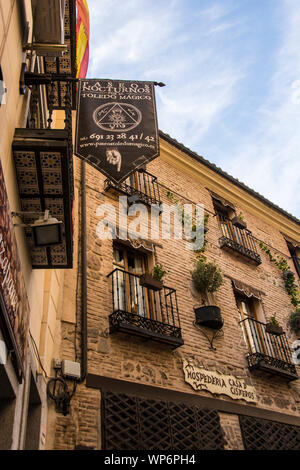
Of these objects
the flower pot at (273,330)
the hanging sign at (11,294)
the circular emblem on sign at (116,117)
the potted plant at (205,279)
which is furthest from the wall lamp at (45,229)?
the flower pot at (273,330)

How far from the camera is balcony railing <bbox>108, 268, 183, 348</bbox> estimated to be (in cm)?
739

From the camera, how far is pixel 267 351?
9758mm

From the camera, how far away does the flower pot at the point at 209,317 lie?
28.8 feet

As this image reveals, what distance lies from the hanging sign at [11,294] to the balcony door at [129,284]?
11.2ft

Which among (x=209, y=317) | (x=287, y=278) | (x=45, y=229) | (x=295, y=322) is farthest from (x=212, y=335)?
(x=45, y=229)

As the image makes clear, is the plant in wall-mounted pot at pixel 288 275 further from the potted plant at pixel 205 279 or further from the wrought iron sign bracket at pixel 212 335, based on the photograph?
the wrought iron sign bracket at pixel 212 335

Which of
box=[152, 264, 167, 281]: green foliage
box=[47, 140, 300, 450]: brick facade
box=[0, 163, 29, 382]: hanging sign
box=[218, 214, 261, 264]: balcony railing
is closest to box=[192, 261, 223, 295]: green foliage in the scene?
box=[47, 140, 300, 450]: brick facade

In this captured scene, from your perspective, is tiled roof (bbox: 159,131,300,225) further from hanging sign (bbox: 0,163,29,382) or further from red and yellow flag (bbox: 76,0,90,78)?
hanging sign (bbox: 0,163,29,382)

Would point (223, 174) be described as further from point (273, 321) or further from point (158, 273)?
point (158, 273)

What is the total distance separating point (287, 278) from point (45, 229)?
31.2 feet

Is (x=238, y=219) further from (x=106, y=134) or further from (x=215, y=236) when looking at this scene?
(x=106, y=134)

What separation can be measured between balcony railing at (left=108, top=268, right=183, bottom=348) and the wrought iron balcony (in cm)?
210
